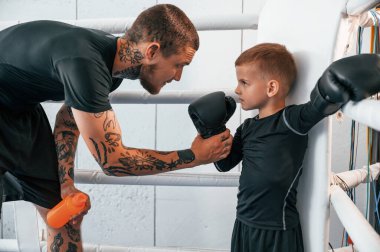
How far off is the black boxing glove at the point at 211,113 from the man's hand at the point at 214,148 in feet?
0.07

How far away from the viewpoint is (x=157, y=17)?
0.96 metres

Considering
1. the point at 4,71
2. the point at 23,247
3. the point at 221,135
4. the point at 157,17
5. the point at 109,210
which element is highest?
the point at 157,17

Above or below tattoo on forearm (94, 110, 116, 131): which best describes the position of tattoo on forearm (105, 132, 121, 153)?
below

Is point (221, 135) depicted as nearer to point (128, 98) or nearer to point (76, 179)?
point (128, 98)

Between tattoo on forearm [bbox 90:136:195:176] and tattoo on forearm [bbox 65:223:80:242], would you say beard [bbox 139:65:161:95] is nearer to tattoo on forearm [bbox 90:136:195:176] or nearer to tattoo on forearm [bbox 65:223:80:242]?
tattoo on forearm [bbox 90:136:195:176]

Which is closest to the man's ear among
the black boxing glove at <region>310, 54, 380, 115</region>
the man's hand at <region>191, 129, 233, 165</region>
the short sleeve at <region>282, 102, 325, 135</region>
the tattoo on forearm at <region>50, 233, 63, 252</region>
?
Answer: the man's hand at <region>191, 129, 233, 165</region>

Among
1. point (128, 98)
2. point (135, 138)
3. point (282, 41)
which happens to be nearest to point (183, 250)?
point (128, 98)

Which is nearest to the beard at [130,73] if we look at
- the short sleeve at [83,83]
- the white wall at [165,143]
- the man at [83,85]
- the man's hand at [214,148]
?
the man at [83,85]

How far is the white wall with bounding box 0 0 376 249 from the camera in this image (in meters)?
1.85

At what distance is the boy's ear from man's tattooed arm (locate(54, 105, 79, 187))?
60 centimetres

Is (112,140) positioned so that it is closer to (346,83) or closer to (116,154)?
(116,154)

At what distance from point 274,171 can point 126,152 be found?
359mm

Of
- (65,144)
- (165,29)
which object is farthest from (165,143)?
(165,29)

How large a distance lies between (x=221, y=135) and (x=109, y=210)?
1254 mm
